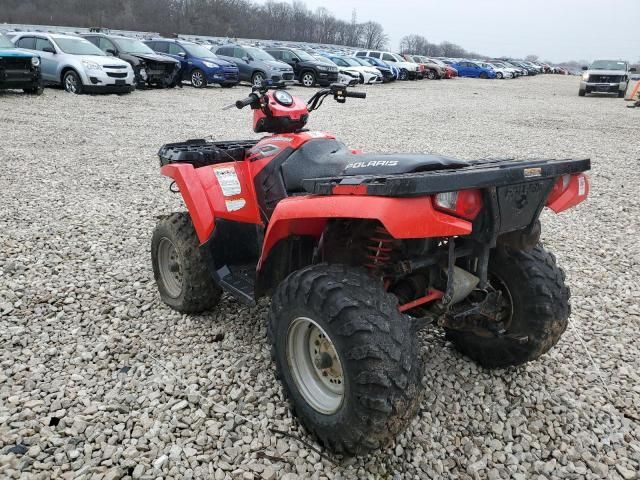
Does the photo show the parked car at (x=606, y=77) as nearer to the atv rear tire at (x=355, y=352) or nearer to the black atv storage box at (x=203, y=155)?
the black atv storage box at (x=203, y=155)

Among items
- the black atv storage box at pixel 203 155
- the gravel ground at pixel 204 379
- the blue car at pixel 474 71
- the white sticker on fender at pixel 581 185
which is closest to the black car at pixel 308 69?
the gravel ground at pixel 204 379

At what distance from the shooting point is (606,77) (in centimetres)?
2308

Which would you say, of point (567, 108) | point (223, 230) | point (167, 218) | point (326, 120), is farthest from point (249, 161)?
point (567, 108)

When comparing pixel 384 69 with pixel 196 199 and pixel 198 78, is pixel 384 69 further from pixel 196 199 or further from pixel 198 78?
pixel 196 199

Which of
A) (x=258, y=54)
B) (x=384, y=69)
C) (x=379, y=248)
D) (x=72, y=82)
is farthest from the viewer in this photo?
(x=384, y=69)

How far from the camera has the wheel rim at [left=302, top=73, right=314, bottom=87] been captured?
878 inches

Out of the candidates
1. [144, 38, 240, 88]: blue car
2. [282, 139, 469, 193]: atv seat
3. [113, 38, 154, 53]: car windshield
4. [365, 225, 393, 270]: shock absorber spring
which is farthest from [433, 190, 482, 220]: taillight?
[144, 38, 240, 88]: blue car

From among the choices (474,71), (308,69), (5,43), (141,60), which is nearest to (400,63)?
(308,69)

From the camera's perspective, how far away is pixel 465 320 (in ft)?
8.71

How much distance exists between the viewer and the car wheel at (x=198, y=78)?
18.4 m

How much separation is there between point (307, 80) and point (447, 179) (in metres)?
21.6

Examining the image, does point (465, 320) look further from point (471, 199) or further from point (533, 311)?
point (471, 199)

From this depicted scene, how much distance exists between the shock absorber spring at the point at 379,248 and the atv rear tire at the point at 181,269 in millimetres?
1260

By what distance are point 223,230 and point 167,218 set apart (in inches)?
22.6
